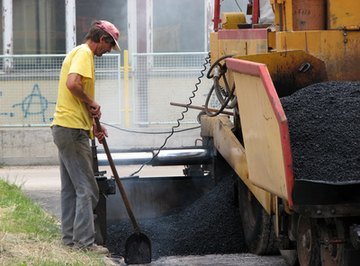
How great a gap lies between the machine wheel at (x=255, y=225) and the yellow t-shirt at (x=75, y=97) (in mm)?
1584

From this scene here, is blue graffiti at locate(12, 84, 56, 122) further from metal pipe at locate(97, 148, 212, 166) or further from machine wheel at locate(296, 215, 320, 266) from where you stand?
machine wheel at locate(296, 215, 320, 266)

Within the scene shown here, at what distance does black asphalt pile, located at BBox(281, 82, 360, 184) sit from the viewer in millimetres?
5199

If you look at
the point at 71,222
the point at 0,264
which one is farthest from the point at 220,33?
the point at 0,264

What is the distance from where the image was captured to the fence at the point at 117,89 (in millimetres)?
15188

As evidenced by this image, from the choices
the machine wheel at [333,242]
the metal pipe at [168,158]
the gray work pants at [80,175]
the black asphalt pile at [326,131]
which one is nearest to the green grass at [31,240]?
the gray work pants at [80,175]

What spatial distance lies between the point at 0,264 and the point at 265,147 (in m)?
2.07

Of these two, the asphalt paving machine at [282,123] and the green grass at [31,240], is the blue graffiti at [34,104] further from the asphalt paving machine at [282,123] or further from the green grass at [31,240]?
the asphalt paving machine at [282,123]

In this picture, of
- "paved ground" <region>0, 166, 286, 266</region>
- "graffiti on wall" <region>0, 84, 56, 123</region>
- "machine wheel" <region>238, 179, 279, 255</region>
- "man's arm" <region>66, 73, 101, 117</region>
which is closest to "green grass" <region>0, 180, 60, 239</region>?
"paved ground" <region>0, 166, 286, 266</region>

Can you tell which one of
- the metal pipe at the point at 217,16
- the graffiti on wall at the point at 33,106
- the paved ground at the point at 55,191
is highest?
the metal pipe at the point at 217,16

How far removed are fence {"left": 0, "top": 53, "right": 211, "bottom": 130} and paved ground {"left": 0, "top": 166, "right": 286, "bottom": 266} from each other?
111 centimetres

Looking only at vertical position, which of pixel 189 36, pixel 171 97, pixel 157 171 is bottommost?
pixel 157 171

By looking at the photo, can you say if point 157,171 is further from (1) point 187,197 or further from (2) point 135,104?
(1) point 187,197

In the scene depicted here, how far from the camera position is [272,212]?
6.15 m

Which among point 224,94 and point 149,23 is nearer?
point 224,94
